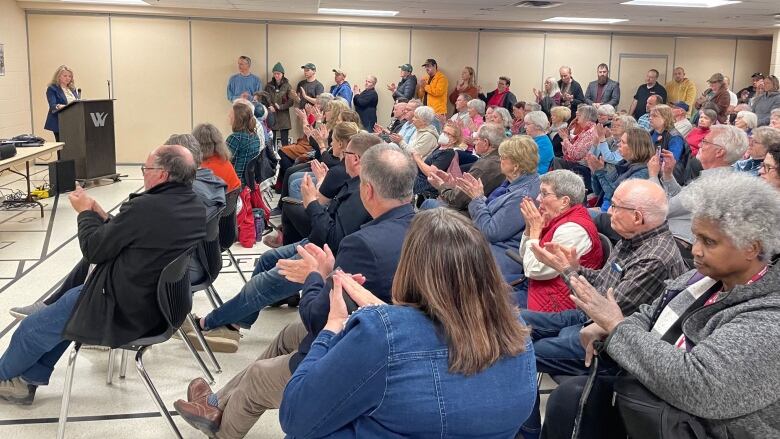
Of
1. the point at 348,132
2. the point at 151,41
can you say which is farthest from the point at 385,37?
the point at 348,132

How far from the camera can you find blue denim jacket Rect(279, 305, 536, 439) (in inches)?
60.8

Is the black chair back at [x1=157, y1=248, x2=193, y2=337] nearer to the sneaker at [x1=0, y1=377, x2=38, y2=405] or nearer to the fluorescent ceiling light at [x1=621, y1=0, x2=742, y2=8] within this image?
the sneaker at [x1=0, y1=377, x2=38, y2=405]

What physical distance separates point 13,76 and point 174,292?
398 inches

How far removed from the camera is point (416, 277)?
5.39ft

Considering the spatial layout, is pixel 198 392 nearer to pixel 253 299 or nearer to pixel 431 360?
pixel 253 299

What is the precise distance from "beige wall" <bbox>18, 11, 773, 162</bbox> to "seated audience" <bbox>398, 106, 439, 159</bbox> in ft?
21.5

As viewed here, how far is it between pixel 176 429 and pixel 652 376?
6.42 ft

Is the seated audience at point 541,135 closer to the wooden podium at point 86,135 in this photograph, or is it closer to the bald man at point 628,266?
the bald man at point 628,266

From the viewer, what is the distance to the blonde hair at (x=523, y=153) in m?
4.25

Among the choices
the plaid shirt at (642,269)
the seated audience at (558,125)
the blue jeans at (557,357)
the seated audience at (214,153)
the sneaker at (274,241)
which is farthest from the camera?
the seated audience at (558,125)

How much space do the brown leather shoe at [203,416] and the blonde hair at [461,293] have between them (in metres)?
1.42

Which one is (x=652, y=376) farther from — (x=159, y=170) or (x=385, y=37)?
(x=385, y=37)

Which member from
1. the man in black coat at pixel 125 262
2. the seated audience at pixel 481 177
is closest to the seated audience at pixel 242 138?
the seated audience at pixel 481 177

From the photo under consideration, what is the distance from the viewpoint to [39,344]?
317 cm
